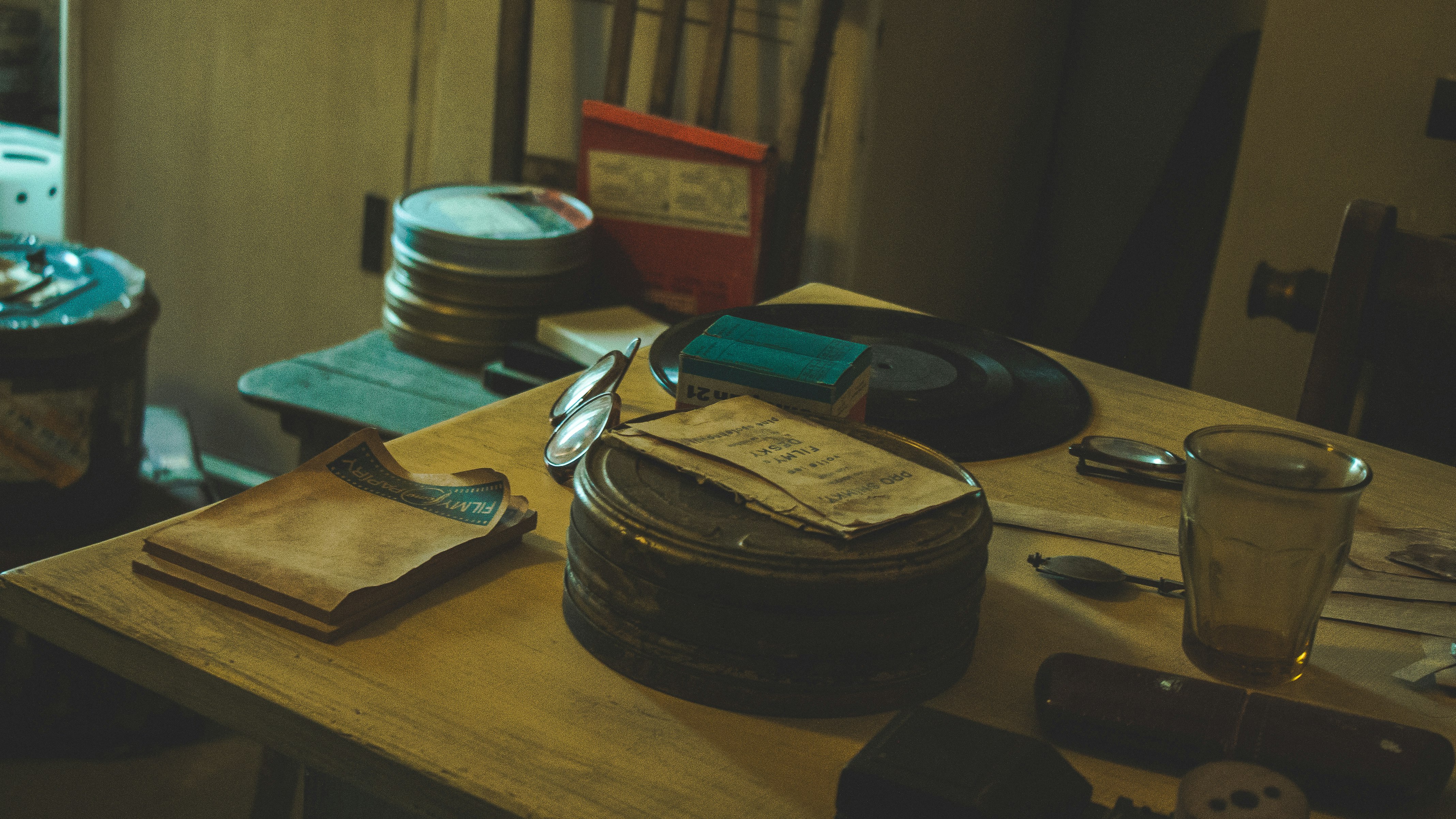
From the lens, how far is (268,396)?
Answer: 4.91ft

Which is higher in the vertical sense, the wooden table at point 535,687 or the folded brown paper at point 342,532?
the folded brown paper at point 342,532

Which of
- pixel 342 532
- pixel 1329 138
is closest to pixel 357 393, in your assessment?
pixel 342 532

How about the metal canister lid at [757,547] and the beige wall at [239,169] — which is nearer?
the metal canister lid at [757,547]

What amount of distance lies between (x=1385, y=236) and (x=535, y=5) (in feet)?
4.30

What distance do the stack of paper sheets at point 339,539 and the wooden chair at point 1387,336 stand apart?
0.79m

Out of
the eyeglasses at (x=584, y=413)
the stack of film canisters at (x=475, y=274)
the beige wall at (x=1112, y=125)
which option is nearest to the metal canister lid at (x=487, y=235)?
the stack of film canisters at (x=475, y=274)

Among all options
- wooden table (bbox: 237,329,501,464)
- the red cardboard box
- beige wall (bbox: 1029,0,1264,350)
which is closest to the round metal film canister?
wooden table (bbox: 237,329,501,464)

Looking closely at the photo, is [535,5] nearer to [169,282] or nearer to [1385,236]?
[169,282]

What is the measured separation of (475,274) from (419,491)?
2.73ft

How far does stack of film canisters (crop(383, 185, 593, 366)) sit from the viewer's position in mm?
1517

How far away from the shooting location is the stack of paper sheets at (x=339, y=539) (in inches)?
24.1

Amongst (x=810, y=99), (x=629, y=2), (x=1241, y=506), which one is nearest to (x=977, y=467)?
(x=1241, y=506)

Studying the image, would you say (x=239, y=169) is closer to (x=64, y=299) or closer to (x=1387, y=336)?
(x=64, y=299)

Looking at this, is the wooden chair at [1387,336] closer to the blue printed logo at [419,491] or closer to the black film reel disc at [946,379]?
the black film reel disc at [946,379]
